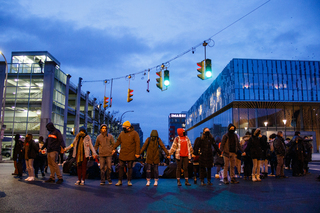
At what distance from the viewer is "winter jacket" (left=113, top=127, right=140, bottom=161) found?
8124mm

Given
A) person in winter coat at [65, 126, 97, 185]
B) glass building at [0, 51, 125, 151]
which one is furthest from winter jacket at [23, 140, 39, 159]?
glass building at [0, 51, 125, 151]

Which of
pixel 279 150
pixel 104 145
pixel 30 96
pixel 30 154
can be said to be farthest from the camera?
pixel 30 96

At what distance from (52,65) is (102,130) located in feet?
92.5

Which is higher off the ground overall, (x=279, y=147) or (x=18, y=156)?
(x=279, y=147)

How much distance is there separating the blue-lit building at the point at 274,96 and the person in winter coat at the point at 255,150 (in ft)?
119

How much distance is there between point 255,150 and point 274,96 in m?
39.9

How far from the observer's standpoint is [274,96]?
4578cm

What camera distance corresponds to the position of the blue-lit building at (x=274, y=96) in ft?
150

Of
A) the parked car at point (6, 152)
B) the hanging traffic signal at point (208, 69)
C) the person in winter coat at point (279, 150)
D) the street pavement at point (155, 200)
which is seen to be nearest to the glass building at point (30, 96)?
the parked car at point (6, 152)

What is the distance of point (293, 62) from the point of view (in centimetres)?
4769

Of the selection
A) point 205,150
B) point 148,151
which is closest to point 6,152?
point 148,151

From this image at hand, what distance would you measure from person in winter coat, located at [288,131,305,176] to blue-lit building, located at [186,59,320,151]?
111 ft

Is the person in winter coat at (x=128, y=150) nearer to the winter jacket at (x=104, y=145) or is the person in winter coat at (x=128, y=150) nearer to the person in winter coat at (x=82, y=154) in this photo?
the winter jacket at (x=104, y=145)

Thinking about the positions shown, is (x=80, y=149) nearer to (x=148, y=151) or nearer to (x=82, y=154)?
(x=82, y=154)
